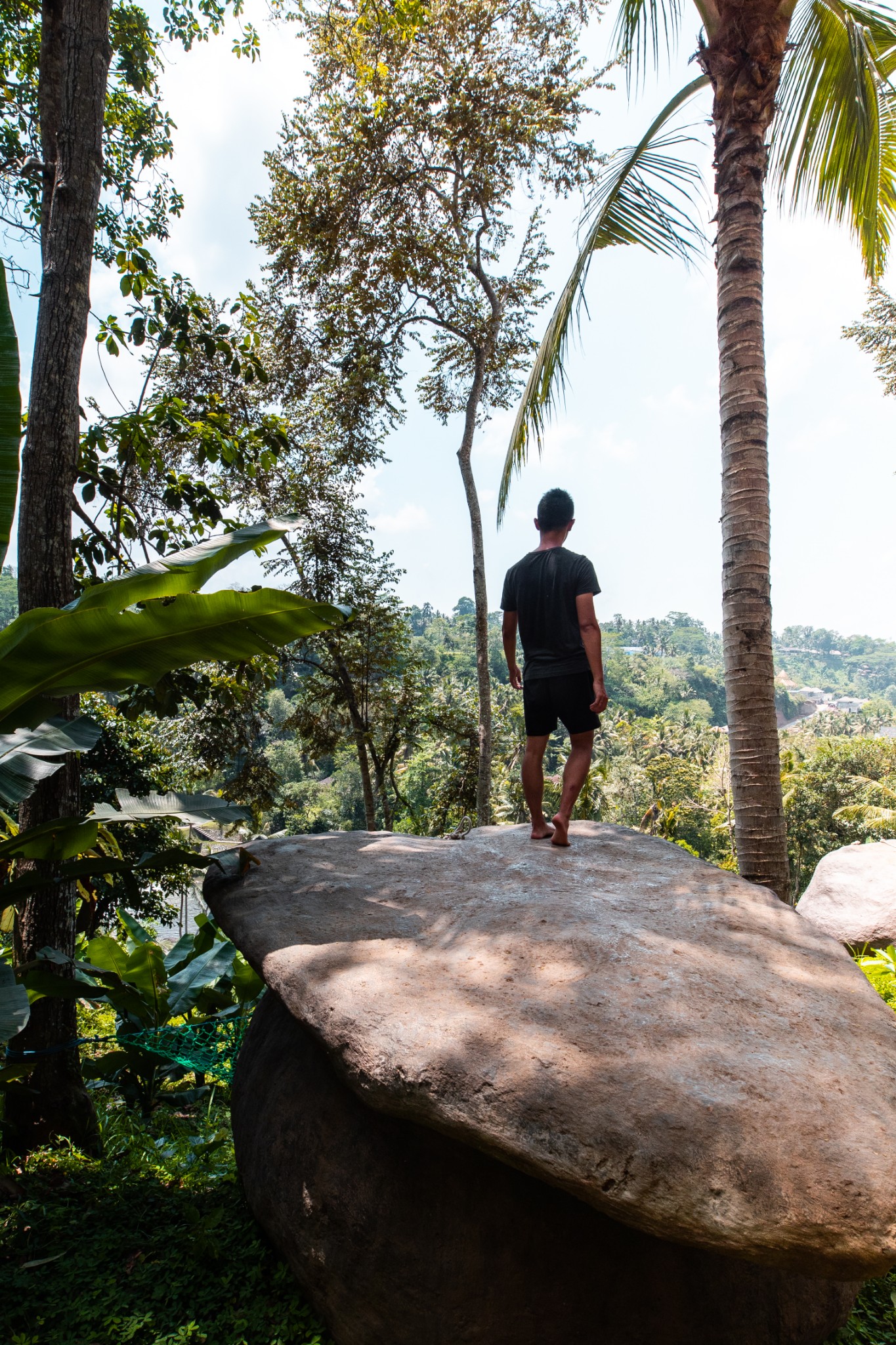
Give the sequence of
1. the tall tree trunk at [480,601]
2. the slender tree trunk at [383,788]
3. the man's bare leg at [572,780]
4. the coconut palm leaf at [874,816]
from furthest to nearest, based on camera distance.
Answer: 1. the coconut palm leaf at [874,816]
2. the slender tree trunk at [383,788]
3. the tall tree trunk at [480,601]
4. the man's bare leg at [572,780]

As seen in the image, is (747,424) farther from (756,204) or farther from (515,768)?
(515,768)

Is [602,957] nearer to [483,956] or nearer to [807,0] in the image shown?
[483,956]

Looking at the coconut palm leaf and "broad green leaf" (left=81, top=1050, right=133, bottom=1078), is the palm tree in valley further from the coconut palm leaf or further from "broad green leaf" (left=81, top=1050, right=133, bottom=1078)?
the coconut palm leaf

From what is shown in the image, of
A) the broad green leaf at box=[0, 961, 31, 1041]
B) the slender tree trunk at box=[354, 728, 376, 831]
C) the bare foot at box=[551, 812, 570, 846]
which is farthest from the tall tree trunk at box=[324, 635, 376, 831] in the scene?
the broad green leaf at box=[0, 961, 31, 1041]

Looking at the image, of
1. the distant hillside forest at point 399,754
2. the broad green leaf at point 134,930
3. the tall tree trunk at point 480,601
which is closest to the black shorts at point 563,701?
the distant hillside forest at point 399,754

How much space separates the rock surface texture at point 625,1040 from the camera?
147 cm

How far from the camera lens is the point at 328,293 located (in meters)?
11.6

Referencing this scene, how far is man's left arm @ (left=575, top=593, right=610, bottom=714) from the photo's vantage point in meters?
3.61

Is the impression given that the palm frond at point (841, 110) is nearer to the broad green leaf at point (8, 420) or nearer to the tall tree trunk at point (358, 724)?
the broad green leaf at point (8, 420)

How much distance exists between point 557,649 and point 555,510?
2.43 feet

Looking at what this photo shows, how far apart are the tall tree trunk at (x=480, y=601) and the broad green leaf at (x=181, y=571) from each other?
8.31m

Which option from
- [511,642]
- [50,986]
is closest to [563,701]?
[511,642]

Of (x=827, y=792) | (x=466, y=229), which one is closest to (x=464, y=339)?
(x=466, y=229)

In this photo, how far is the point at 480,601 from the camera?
39.5 feet
